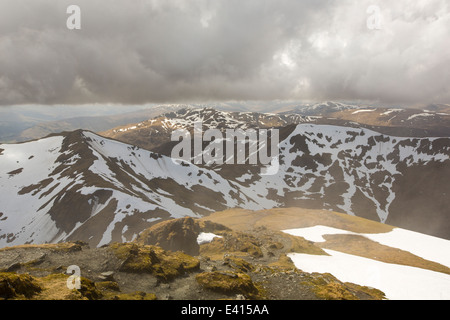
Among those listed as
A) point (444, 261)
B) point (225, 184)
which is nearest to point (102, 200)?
point (225, 184)

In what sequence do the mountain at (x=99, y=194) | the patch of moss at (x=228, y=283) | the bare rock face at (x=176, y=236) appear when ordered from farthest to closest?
the mountain at (x=99, y=194) < the bare rock face at (x=176, y=236) < the patch of moss at (x=228, y=283)

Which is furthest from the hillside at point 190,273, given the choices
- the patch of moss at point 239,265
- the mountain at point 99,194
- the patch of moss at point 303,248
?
the mountain at point 99,194

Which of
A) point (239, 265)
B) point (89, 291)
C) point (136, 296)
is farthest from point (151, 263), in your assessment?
point (239, 265)

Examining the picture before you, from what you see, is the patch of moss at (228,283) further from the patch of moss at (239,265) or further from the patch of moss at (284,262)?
the patch of moss at (284,262)

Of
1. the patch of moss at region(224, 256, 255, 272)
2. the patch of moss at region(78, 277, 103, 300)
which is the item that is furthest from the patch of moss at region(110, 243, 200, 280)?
the patch of moss at region(78, 277, 103, 300)

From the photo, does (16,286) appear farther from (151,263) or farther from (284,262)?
(284,262)

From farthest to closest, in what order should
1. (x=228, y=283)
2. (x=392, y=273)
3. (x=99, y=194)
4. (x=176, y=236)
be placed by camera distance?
(x=99, y=194) → (x=176, y=236) → (x=392, y=273) → (x=228, y=283)

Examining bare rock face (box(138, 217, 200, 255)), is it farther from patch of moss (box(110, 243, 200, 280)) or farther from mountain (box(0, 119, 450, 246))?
mountain (box(0, 119, 450, 246))
